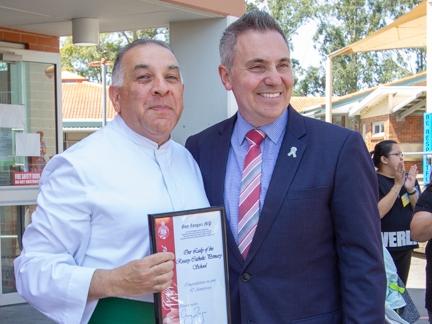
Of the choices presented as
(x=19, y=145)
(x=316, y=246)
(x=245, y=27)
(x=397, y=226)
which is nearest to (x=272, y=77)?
(x=245, y=27)

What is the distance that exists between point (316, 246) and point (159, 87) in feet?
2.61

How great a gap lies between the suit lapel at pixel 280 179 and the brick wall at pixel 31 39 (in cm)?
602

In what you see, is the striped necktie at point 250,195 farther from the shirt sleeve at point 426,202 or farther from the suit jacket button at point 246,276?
the shirt sleeve at point 426,202

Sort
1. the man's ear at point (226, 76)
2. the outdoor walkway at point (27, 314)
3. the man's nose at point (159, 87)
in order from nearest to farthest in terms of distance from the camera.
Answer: the man's nose at point (159, 87)
the man's ear at point (226, 76)
the outdoor walkway at point (27, 314)

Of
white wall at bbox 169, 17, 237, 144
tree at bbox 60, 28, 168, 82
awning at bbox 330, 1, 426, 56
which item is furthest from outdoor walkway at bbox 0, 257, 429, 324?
tree at bbox 60, 28, 168, 82

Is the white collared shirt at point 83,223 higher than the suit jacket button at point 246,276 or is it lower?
higher

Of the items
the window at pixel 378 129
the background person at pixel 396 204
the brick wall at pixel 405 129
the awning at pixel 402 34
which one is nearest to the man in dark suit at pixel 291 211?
the background person at pixel 396 204

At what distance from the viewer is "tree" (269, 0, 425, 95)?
45.9 metres

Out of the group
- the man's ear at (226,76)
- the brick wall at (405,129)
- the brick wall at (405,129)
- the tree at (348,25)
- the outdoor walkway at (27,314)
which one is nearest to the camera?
the man's ear at (226,76)

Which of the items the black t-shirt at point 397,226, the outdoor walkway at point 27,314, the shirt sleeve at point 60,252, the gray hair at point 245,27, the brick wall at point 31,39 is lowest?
the outdoor walkway at point 27,314

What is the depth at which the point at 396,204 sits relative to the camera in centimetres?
672

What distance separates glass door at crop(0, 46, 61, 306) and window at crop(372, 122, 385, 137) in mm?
21121

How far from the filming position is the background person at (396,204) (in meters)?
6.60

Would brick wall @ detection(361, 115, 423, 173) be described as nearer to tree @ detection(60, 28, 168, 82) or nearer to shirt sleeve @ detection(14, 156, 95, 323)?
tree @ detection(60, 28, 168, 82)
